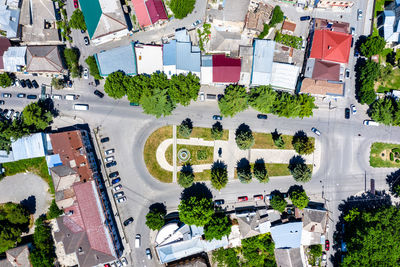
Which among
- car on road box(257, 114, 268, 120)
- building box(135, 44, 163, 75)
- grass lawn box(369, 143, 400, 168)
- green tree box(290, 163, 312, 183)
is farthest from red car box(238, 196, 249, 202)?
building box(135, 44, 163, 75)

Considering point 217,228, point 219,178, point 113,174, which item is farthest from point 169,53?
point 217,228

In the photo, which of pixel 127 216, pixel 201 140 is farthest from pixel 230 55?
pixel 127 216

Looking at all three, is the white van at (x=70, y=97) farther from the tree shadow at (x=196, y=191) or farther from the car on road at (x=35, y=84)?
the tree shadow at (x=196, y=191)

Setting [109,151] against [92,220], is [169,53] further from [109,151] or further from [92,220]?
[92,220]

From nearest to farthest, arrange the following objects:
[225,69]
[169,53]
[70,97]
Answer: [225,69]
[169,53]
[70,97]

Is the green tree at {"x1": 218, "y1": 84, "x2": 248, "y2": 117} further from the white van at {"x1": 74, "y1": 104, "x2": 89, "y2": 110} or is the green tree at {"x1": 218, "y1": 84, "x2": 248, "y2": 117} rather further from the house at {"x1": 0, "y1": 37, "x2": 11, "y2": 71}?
the house at {"x1": 0, "y1": 37, "x2": 11, "y2": 71}

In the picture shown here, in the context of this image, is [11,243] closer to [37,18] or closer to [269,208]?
[37,18]
